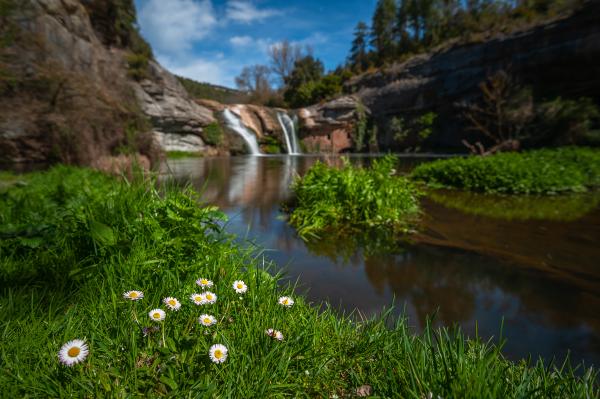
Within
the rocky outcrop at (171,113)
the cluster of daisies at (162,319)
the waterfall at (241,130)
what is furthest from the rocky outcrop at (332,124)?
the cluster of daisies at (162,319)

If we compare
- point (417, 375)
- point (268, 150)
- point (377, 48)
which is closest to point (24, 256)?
point (417, 375)

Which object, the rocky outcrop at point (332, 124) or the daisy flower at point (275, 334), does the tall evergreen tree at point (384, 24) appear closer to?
the rocky outcrop at point (332, 124)

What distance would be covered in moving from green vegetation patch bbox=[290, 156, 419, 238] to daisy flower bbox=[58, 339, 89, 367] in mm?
2987

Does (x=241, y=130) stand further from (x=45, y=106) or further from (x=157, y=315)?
(x=157, y=315)

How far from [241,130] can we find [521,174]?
992 inches

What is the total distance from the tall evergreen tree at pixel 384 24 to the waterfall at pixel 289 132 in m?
21.9

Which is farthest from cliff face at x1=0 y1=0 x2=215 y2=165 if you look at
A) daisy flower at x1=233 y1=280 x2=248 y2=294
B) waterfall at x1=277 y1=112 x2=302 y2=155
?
waterfall at x1=277 y1=112 x2=302 y2=155

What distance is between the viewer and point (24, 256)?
221cm

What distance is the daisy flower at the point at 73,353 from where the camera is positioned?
970mm

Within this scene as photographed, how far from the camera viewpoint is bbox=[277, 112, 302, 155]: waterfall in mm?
31484

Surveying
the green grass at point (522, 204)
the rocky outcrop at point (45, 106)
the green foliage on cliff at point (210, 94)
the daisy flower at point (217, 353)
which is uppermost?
the green foliage on cliff at point (210, 94)

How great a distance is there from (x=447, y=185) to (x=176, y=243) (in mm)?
7332

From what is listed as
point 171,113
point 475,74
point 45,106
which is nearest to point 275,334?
point 45,106

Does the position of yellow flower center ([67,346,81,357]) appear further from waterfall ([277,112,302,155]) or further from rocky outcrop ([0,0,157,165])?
waterfall ([277,112,302,155])
